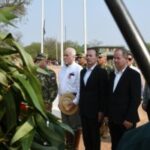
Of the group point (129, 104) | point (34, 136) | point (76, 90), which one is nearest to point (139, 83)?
point (129, 104)

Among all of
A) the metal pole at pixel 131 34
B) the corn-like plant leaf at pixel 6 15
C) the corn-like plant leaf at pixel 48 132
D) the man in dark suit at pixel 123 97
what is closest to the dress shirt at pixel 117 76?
the man in dark suit at pixel 123 97

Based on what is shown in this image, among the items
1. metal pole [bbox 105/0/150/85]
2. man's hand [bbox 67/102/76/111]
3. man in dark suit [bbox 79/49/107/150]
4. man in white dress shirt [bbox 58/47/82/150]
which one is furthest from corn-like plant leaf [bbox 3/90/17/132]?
man in white dress shirt [bbox 58/47/82/150]

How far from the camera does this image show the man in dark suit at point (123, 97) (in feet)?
18.4

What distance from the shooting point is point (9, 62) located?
6.74 feet

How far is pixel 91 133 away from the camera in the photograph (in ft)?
21.6

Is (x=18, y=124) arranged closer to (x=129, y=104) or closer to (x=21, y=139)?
(x=21, y=139)

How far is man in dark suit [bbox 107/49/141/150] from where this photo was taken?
5.61 metres

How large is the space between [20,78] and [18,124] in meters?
0.20

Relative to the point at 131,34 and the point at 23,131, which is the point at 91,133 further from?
the point at 131,34

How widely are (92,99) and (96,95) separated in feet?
0.24

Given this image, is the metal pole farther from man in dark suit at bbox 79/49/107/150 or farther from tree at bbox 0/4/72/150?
man in dark suit at bbox 79/49/107/150

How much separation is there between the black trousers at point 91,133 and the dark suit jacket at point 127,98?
69 centimetres

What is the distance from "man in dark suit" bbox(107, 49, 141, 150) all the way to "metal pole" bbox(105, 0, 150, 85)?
15.3ft

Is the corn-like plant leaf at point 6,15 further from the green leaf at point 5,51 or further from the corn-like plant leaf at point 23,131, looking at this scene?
the corn-like plant leaf at point 23,131
